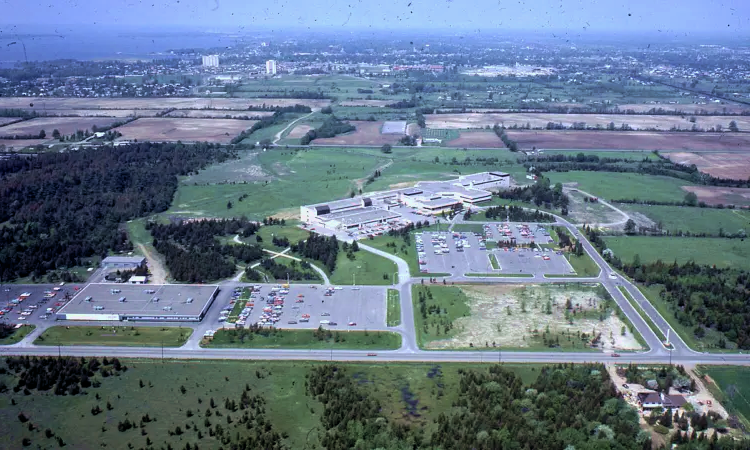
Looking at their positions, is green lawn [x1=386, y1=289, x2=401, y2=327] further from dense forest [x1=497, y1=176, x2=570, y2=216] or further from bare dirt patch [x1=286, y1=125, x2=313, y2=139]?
bare dirt patch [x1=286, y1=125, x2=313, y2=139]

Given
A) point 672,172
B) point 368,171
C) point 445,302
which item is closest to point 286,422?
point 445,302

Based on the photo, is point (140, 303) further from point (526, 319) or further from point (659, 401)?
point (659, 401)

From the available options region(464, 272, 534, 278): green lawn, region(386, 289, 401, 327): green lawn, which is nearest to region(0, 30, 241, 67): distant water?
region(386, 289, 401, 327): green lawn

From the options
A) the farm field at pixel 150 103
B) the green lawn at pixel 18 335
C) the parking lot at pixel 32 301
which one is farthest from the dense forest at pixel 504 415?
the farm field at pixel 150 103

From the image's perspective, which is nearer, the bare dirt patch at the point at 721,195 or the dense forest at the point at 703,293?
the dense forest at the point at 703,293

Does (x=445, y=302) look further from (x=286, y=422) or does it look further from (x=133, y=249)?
(x=133, y=249)

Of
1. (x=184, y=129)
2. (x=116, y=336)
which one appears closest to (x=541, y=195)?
(x=116, y=336)

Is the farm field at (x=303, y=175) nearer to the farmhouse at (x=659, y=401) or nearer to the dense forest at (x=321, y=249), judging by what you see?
the dense forest at (x=321, y=249)
